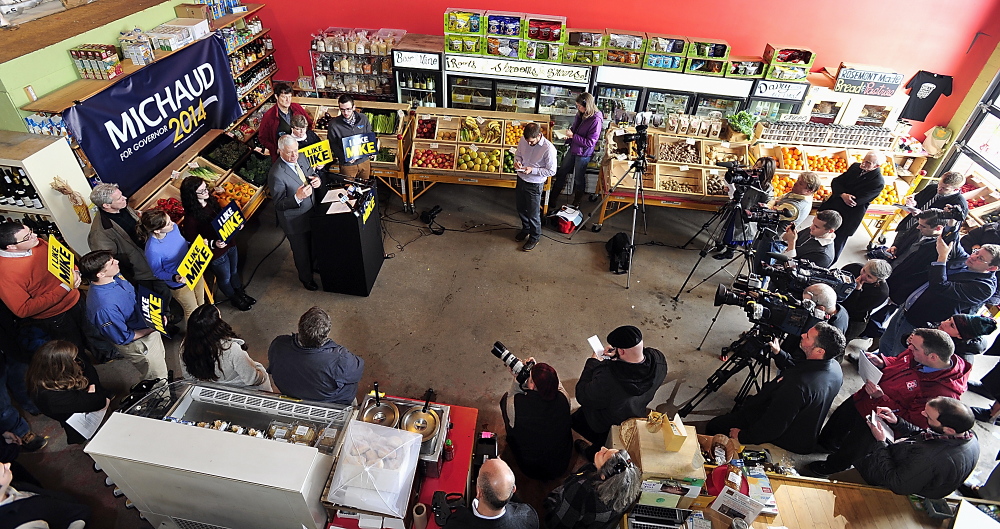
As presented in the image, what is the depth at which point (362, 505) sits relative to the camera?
99.4 inches

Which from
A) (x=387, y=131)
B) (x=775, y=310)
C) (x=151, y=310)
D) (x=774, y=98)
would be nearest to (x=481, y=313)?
(x=775, y=310)

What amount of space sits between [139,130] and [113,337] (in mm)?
2910

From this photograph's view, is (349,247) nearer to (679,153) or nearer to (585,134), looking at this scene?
(585,134)

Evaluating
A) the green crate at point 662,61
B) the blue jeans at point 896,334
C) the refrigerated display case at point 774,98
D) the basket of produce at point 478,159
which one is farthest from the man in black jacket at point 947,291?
the basket of produce at point 478,159

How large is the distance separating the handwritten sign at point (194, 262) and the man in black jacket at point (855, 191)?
6847mm

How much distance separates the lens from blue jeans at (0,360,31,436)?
156 inches

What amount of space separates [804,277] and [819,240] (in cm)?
91

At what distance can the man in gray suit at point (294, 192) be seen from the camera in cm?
513

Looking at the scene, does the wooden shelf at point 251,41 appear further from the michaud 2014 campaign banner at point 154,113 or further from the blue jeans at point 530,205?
the blue jeans at point 530,205

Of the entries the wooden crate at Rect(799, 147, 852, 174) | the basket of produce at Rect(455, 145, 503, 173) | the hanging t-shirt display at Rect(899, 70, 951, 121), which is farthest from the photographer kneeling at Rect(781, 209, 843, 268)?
the hanging t-shirt display at Rect(899, 70, 951, 121)

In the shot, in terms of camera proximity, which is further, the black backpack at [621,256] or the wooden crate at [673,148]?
the wooden crate at [673,148]

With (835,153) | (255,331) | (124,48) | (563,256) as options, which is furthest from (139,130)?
(835,153)

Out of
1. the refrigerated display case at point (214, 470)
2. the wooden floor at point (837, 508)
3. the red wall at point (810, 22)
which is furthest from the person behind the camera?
the red wall at point (810, 22)

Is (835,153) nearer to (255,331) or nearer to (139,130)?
(255,331)
